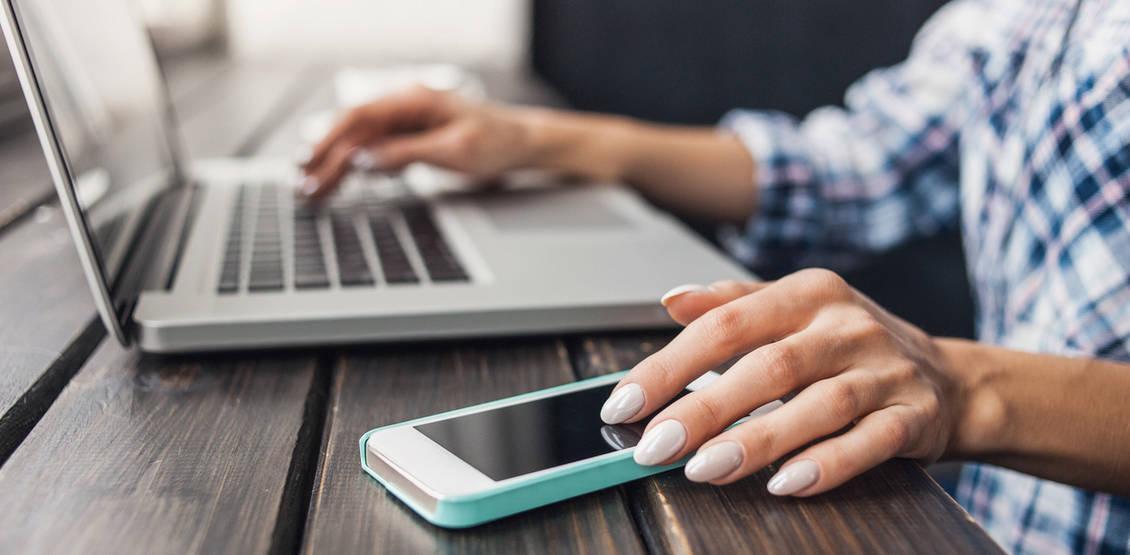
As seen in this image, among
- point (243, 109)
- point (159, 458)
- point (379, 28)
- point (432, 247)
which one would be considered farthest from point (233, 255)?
point (379, 28)

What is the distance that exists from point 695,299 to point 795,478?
11 centimetres

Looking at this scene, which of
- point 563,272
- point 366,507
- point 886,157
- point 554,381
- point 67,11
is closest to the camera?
point 366,507

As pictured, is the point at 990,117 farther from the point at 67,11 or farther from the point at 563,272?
the point at 67,11

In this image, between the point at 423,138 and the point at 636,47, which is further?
the point at 636,47

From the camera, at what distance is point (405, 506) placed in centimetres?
34

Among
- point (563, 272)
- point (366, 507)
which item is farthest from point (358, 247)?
point (366, 507)

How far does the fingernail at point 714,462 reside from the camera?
35 centimetres

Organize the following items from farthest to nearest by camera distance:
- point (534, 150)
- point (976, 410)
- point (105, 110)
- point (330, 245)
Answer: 1. point (534, 150)
2. point (105, 110)
3. point (330, 245)
4. point (976, 410)

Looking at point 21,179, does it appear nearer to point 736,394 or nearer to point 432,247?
point 432,247

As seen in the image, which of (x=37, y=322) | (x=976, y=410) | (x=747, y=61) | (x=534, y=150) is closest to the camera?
(x=976, y=410)

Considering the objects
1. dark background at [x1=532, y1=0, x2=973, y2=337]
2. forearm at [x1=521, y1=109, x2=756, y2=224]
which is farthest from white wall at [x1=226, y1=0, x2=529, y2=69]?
forearm at [x1=521, y1=109, x2=756, y2=224]

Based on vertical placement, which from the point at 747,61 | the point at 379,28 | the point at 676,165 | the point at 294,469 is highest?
the point at 294,469

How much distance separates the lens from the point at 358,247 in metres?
0.64

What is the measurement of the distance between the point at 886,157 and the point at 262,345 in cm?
68
